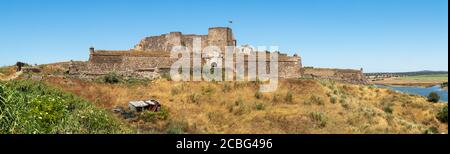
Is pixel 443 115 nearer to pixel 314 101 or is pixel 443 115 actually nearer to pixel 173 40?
→ pixel 314 101

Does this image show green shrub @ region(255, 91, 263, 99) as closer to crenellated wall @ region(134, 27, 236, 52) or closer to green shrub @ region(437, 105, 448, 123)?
green shrub @ region(437, 105, 448, 123)

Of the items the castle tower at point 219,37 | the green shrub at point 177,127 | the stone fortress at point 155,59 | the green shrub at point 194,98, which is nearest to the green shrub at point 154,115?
the green shrub at point 177,127

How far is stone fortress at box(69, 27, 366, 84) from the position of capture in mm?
33312

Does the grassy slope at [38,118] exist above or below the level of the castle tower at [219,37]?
below

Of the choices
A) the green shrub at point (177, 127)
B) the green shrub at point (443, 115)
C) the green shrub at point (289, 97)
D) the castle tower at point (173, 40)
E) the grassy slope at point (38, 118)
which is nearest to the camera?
the grassy slope at point (38, 118)

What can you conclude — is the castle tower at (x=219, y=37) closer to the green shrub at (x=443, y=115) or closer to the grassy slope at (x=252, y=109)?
the grassy slope at (x=252, y=109)

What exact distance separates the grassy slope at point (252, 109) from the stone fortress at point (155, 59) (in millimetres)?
5692

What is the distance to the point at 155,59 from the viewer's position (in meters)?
34.9

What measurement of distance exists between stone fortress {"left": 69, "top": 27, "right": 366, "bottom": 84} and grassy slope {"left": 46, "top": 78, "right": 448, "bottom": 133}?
5692 mm

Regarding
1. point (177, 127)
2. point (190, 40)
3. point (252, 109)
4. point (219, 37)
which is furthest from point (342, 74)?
point (177, 127)

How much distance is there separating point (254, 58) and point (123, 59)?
35.4 feet

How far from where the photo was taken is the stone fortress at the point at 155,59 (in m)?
33.3

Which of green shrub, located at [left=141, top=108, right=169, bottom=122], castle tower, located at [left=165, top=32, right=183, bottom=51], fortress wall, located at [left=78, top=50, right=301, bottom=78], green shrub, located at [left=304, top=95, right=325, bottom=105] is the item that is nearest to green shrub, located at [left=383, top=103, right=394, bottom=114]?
green shrub, located at [left=304, top=95, right=325, bottom=105]
